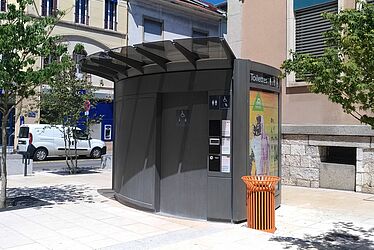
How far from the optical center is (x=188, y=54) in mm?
7688

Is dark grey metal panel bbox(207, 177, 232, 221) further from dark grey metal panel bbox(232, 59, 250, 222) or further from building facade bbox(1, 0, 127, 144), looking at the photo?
building facade bbox(1, 0, 127, 144)

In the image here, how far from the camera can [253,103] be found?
26.4ft

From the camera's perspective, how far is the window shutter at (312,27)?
1345 cm

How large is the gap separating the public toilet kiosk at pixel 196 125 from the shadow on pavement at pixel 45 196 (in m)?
1.80

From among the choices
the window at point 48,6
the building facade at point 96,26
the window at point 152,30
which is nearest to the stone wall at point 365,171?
the building facade at point 96,26

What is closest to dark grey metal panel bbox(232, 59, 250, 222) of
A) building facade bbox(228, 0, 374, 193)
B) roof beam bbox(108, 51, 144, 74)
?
roof beam bbox(108, 51, 144, 74)

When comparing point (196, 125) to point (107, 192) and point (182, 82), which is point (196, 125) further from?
point (107, 192)

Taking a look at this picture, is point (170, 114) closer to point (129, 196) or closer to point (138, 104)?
point (138, 104)

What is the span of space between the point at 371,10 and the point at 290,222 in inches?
176

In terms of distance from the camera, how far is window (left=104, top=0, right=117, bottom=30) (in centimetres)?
3117

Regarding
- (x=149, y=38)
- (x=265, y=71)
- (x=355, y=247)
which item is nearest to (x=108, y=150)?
(x=149, y=38)

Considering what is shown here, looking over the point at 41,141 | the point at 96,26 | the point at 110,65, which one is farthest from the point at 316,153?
the point at 96,26

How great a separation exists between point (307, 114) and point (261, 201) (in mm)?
7109

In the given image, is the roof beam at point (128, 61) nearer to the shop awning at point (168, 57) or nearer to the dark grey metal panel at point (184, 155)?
the shop awning at point (168, 57)
